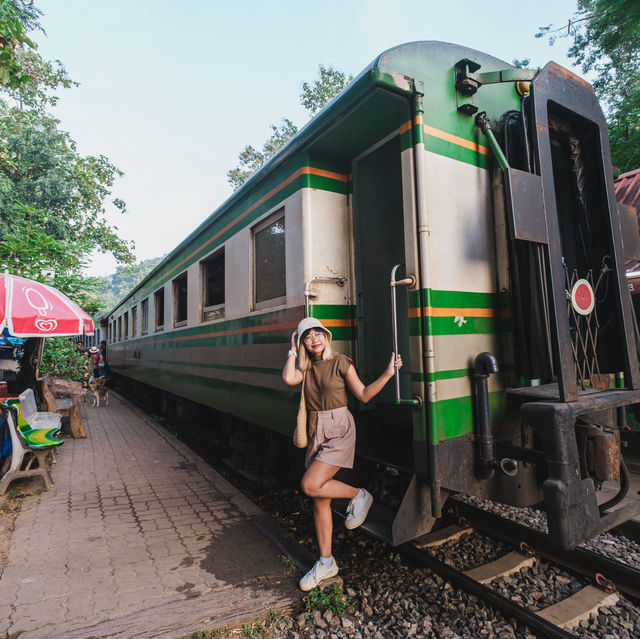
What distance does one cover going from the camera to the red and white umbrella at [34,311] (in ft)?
15.6

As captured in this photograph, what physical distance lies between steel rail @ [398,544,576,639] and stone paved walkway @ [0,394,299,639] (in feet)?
2.91

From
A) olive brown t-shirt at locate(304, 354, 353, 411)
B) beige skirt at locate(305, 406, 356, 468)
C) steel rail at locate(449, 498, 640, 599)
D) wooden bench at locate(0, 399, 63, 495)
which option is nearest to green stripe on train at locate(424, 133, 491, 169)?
olive brown t-shirt at locate(304, 354, 353, 411)

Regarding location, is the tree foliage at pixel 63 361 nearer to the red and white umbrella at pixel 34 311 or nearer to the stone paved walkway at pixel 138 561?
the red and white umbrella at pixel 34 311

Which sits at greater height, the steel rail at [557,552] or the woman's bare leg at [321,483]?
the woman's bare leg at [321,483]

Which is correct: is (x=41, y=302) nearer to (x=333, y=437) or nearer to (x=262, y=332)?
(x=262, y=332)

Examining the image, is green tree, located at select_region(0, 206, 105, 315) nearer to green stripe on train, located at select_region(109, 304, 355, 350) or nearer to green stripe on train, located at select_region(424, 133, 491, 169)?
green stripe on train, located at select_region(109, 304, 355, 350)

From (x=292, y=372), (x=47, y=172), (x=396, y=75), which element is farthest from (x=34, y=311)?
(x=47, y=172)

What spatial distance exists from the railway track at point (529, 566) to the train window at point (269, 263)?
2.28m

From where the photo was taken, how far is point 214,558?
3195 millimetres

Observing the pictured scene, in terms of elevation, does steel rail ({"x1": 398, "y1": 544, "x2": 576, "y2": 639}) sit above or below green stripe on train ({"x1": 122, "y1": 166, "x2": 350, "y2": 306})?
below

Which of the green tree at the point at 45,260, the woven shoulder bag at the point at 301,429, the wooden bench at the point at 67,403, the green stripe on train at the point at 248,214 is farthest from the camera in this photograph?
the green tree at the point at 45,260

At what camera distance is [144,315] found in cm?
1049

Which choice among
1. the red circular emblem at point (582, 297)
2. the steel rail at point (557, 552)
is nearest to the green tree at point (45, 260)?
the steel rail at point (557, 552)

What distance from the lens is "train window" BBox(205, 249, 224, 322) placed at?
17.8 ft
